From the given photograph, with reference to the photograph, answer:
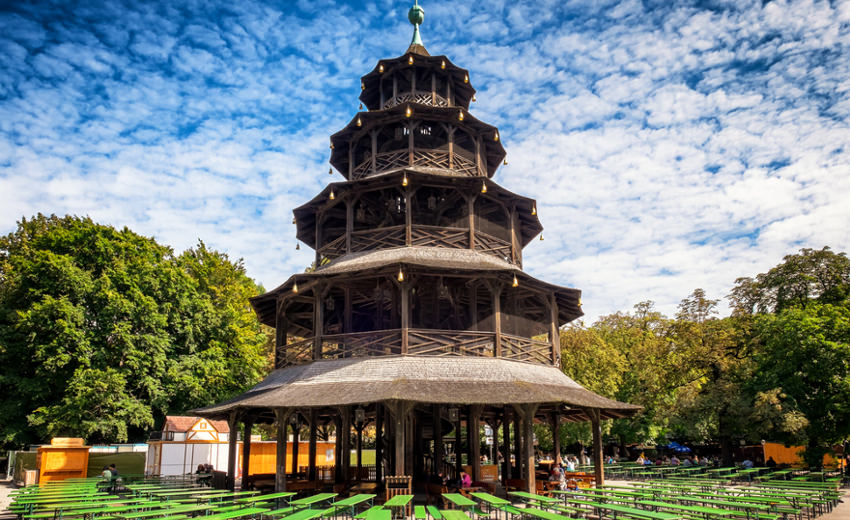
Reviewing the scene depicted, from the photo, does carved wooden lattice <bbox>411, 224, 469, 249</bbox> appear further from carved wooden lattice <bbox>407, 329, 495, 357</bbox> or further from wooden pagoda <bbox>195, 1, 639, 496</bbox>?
carved wooden lattice <bbox>407, 329, 495, 357</bbox>

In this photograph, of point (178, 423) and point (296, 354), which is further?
point (178, 423)

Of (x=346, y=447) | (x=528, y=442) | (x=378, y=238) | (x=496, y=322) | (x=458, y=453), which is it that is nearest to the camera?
(x=528, y=442)

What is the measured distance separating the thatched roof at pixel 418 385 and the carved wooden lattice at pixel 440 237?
5.37 meters

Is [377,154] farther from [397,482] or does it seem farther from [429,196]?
[397,482]

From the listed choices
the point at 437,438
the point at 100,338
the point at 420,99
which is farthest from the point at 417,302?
the point at 100,338

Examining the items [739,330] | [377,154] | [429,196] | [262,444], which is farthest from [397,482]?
[739,330]

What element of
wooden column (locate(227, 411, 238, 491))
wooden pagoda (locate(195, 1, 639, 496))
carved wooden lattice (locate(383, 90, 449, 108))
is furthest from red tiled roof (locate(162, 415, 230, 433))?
carved wooden lattice (locate(383, 90, 449, 108))

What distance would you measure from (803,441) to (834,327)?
6.90 metres

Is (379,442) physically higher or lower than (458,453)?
higher

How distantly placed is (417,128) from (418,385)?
14.0m

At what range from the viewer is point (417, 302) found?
26.5 meters

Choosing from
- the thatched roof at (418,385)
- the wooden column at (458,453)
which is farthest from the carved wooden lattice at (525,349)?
the wooden column at (458,453)

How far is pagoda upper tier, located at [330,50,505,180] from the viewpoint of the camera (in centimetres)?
2795

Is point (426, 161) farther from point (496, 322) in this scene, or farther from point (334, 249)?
point (496, 322)
